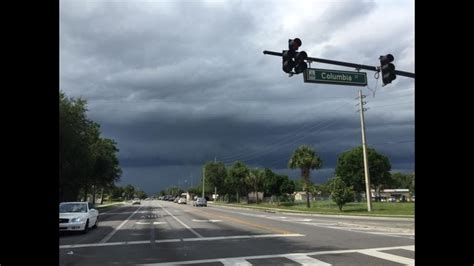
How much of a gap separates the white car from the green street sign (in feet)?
38.5

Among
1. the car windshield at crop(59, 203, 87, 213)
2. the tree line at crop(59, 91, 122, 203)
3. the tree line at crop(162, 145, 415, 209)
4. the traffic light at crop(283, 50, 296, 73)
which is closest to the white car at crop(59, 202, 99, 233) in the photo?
the car windshield at crop(59, 203, 87, 213)

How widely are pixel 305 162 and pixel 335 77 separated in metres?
46.1

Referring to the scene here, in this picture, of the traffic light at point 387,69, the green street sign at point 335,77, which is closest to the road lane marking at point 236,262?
the green street sign at point 335,77

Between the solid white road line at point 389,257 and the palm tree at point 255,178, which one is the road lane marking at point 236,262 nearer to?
the solid white road line at point 389,257

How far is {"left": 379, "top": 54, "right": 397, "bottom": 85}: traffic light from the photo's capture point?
18.8m

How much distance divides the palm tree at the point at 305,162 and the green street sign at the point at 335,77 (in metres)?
45.4

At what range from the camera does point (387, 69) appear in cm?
1884

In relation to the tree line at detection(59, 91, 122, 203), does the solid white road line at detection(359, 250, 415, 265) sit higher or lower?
lower

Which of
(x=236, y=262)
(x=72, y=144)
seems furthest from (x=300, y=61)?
(x=72, y=144)

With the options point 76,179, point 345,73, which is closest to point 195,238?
point 345,73

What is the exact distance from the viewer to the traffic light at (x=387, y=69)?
1883 centimetres

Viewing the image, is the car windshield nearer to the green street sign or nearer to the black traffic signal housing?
the black traffic signal housing
